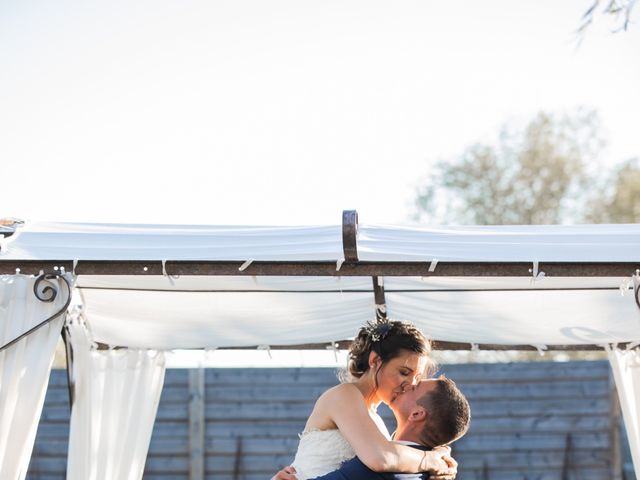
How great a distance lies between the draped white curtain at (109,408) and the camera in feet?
14.9

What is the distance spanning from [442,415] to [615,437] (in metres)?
4.25

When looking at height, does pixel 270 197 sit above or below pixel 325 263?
above

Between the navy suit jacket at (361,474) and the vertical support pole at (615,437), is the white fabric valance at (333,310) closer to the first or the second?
the navy suit jacket at (361,474)

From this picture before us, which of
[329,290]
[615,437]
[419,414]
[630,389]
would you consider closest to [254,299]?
[329,290]

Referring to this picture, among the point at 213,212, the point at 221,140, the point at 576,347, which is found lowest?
the point at 576,347

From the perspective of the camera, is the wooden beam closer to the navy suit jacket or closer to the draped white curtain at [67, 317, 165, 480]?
the navy suit jacket

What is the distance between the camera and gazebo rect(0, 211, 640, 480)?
10.8ft

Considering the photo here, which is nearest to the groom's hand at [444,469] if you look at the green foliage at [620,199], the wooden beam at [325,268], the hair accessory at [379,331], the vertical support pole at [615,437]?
the hair accessory at [379,331]

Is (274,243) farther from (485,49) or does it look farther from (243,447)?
(485,49)

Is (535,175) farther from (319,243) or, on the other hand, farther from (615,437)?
(319,243)

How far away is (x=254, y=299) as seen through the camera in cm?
461

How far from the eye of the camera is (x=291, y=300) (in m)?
4.60

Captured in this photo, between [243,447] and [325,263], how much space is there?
372 centimetres

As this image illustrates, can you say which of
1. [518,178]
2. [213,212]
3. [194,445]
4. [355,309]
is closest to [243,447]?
[194,445]
